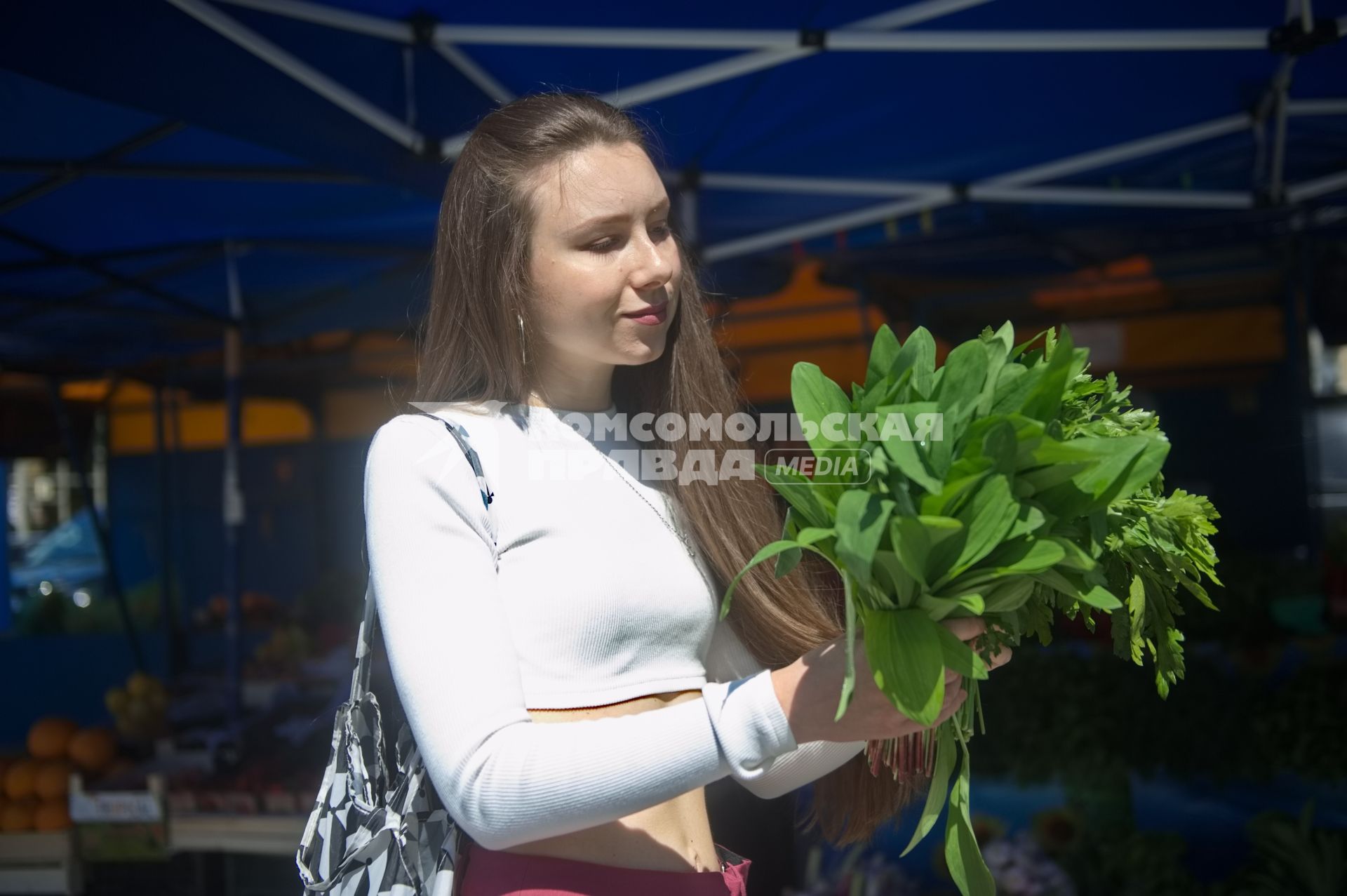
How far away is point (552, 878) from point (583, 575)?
0.34 meters

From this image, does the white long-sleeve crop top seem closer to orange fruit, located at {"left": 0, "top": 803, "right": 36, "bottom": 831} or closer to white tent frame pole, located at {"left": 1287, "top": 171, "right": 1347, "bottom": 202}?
white tent frame pole, located at {"left": 1287, "top": 171, "right": 1347, "bottom": 202}

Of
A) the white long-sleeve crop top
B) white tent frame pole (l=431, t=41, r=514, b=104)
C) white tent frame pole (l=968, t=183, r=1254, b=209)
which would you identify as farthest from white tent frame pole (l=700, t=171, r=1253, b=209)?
the white long-sleeve crop top

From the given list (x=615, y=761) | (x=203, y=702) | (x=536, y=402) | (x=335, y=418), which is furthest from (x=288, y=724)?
(x=335, y=418)

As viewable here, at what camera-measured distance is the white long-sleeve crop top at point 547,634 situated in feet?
3.14

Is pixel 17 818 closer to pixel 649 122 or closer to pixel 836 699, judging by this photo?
pixel 649 122

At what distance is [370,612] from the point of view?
1.22m

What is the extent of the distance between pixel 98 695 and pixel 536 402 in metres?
5.85

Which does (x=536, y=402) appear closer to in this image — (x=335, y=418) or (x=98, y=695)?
(x=98, y=695)

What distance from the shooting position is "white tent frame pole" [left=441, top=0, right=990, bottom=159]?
2.41m

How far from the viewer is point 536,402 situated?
1370mm

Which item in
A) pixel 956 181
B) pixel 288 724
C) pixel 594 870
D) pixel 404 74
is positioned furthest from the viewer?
pixel 288 724

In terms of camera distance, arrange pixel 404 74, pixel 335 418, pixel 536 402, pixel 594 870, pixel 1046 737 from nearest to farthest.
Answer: pixel 594 870 < pixel 536 402 < pixel 404 74 < pixel 1046 737 < pixel 335 418

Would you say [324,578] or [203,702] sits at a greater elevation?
[324,578]

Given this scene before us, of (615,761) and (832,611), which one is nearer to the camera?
(615,761)
